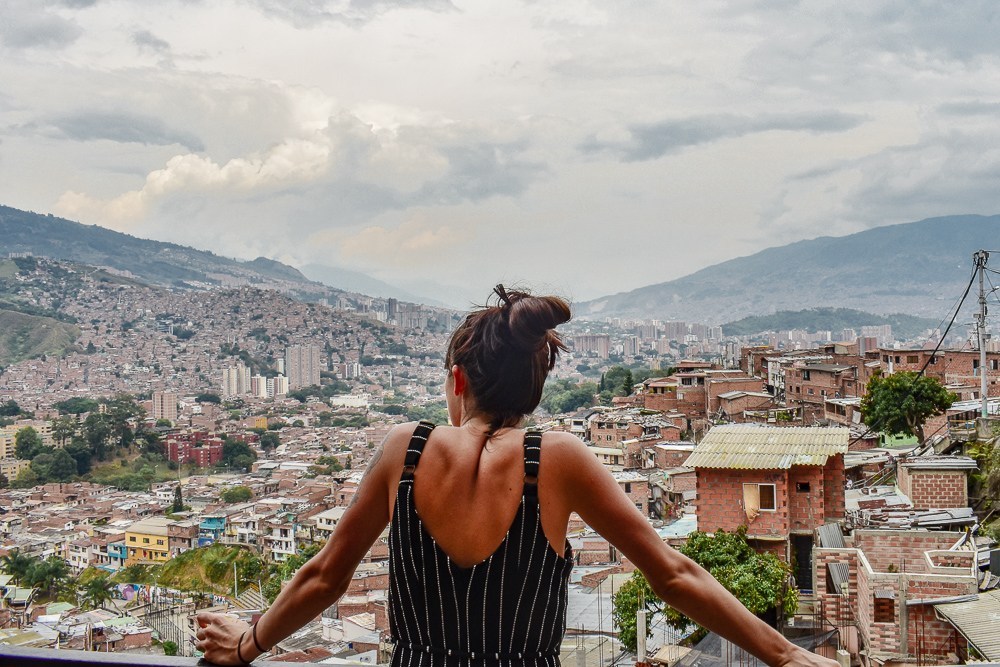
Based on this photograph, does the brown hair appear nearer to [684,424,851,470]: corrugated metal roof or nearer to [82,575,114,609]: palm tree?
[684,424,851,470]: corrugated metal roof

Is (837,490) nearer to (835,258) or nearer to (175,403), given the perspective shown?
(175,403)

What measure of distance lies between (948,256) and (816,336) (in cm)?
3252

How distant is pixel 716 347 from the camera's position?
60281 millimetres

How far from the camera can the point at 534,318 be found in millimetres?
826

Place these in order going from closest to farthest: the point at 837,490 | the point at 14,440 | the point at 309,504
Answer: the point at 837,490 → the point at 309,504 → the point at 14,440

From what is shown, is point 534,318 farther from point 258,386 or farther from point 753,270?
point 753,270

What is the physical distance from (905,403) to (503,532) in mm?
12197

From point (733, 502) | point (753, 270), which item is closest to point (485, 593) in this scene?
point (733, 502)

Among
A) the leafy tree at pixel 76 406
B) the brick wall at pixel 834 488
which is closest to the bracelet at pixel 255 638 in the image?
the brick wall at pixel 834 488

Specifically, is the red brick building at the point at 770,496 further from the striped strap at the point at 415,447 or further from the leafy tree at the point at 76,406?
the leafy tree at the point at 76,406

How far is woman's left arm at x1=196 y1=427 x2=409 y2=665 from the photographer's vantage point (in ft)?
2.76

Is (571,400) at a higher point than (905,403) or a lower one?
lower

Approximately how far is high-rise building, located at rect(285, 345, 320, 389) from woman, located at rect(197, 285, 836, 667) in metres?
63.5

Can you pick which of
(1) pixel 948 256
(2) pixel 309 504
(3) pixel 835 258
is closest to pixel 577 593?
(2) pixel 309 504
